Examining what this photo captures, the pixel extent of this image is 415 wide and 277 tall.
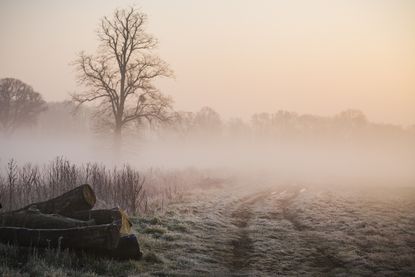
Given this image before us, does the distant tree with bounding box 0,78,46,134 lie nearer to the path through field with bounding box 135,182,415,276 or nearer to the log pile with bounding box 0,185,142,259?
the path through field with bounding box 135,182,415,276

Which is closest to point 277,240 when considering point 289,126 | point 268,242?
point 268,242

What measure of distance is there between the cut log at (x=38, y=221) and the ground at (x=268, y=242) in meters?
1.15

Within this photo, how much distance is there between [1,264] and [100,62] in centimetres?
3032

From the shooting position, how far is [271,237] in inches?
576

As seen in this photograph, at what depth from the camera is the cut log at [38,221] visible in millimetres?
10055

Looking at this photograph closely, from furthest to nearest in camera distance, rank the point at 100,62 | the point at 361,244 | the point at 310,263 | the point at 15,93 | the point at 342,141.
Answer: the point at 342,141, the point at 15,93, the point at 100,62, the point at 361,244, the point at 310,263

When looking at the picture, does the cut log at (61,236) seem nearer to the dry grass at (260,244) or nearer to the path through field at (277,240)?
the dry grass at (260,244)

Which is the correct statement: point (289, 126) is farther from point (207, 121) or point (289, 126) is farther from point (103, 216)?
point (103, 216)

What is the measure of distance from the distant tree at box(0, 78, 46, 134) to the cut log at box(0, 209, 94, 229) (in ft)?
211

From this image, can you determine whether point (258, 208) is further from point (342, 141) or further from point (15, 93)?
point (342, 141)

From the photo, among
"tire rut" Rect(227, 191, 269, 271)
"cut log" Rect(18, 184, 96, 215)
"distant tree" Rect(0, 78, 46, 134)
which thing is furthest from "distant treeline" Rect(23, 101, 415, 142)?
"cut log" Rect(18, 184, 96, 215)

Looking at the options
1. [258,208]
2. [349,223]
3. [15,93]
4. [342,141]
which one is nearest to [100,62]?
[258,208]

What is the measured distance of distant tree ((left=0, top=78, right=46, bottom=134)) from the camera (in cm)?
6844

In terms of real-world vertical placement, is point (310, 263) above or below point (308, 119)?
below
